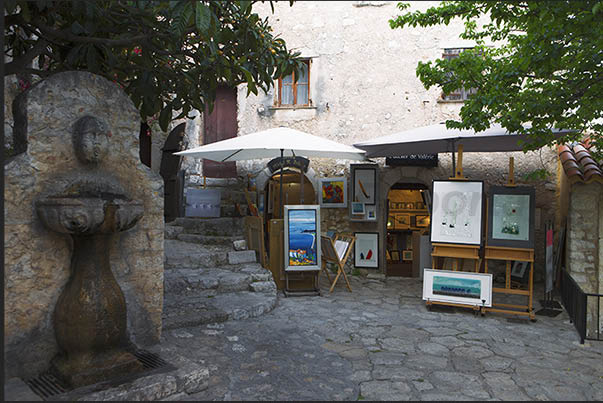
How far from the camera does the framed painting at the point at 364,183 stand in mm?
8062

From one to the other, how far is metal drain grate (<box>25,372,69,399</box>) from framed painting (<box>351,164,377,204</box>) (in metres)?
6.10

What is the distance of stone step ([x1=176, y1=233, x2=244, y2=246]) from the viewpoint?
6938mm

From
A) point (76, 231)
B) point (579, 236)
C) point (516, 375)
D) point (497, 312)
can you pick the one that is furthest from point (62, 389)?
point (579, 236)

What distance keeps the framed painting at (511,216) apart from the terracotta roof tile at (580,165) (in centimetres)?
70

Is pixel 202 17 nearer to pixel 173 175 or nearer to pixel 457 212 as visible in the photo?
pixel 457 212

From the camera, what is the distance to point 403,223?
10305mm

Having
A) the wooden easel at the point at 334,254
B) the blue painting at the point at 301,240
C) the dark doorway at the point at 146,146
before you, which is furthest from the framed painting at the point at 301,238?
the dark doorway at the point at 146,146

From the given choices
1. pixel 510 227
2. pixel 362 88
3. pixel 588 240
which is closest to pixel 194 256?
pixel 510 227

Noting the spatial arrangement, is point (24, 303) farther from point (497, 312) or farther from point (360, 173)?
point (360, 173)

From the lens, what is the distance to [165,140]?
33.6 ft

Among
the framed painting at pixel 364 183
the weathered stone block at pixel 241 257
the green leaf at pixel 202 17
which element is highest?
the green leaf at pixel 202 17

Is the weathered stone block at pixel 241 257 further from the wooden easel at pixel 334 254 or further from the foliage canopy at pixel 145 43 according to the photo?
the foliage canopy at pixel 145 43

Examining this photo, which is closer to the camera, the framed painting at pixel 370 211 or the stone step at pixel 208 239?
the stone step at pixel 208 239

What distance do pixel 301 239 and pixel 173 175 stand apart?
5.01m
